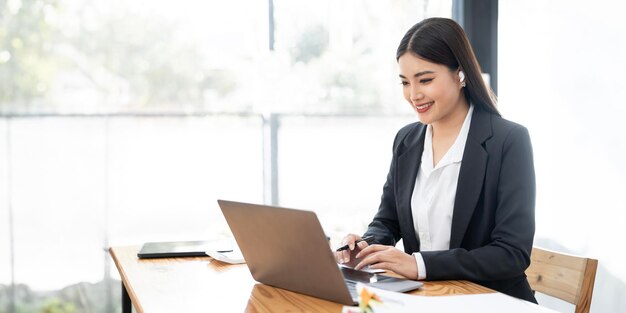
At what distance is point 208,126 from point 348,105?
0.71 m

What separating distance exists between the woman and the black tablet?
45 cm

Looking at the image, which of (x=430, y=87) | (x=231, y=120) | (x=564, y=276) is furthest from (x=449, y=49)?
(x=231, y=120)

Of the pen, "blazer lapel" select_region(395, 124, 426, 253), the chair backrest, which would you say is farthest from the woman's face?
the chair backrest

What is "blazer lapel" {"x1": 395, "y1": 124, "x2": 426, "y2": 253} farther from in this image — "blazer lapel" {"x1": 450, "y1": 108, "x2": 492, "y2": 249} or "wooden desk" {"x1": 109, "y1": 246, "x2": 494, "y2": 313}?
"wooden desk" {"x1": 109, "y1": 246, "x2": 494, "y2": 313}

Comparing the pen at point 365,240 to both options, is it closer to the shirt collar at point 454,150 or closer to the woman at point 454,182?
the woman at point 454,182

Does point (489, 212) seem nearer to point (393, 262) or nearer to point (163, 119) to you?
point (393, 262)

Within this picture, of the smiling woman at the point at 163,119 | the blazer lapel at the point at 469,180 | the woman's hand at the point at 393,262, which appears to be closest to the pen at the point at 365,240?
the woman's hand at the point at 393,262

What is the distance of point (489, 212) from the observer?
1947mm

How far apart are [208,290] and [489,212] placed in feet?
2.48

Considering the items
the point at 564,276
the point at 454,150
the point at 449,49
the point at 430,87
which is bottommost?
the point at 564,276

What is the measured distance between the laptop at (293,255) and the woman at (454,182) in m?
0.17

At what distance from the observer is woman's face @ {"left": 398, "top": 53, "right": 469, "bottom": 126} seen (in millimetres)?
2023

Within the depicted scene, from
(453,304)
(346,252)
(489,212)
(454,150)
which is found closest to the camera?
(453,304)

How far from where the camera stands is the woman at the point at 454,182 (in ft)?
5.90
